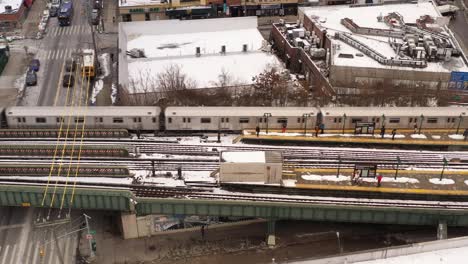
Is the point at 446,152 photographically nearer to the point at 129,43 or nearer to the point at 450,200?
the point at 450,200

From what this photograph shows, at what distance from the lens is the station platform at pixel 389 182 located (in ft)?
154

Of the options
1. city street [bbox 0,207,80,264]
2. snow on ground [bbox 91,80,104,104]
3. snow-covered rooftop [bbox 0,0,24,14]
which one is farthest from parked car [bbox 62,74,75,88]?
snow-covered rooftop [bbox 0,0,24,14]

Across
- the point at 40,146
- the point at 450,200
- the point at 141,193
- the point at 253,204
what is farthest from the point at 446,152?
the point at 40,146

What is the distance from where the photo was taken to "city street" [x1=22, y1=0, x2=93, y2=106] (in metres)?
71.7

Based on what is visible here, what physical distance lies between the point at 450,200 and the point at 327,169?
11183 mm

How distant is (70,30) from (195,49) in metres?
26.3

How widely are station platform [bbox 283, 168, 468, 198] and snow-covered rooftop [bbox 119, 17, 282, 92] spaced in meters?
24.0

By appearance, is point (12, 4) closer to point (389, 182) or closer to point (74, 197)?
point (74, 197)

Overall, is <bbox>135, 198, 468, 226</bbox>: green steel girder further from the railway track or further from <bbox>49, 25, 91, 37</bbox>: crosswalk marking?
<bbox>49, 25, 91, 37</bbox>: crosswalk marking

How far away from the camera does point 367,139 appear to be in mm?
55188

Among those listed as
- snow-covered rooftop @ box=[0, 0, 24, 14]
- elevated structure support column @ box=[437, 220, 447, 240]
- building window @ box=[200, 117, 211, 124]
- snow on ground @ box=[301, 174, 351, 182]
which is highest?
snow-covered rooftop @ box=[0, 0, 24, 14]

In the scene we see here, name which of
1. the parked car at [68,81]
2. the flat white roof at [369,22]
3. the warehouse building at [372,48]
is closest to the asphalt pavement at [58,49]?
the parked car at [68,81]

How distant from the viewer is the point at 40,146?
52.8 m

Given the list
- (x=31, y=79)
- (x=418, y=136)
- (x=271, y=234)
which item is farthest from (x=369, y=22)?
(x=31, y=79)
